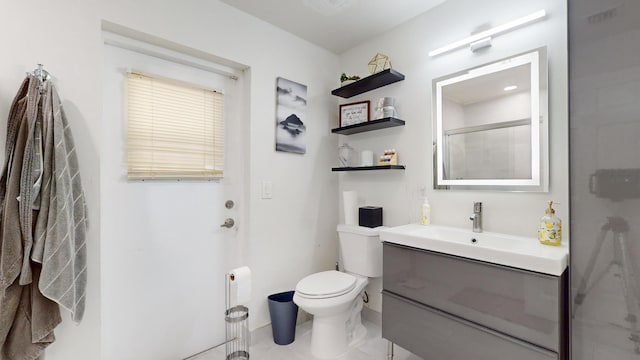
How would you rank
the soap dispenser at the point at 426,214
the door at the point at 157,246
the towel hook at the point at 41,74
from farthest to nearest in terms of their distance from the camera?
the soap dispenser at the point at 426,214 < the door at the point at 157,246 < the towel hook at the point at 41,74

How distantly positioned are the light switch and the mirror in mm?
1249

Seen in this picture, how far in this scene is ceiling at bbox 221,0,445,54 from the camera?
198 cm

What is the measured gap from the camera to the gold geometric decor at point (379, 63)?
2.30 meters

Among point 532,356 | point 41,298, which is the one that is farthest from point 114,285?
point 532,356

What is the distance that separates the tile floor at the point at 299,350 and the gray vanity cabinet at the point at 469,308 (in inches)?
12.8

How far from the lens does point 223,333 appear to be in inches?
82.1

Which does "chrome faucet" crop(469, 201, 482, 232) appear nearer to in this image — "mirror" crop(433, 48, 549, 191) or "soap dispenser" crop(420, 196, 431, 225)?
"mirror" crop(433, 48, 549, 191)

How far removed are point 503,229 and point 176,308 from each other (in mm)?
2167

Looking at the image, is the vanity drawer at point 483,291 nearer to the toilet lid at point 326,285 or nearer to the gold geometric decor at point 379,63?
the toilet lid at point 326,285

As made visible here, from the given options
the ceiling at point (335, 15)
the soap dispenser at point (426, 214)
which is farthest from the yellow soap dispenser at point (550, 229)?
the ceiling at point (335, 15)

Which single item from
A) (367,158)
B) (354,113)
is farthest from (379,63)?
(367,158)

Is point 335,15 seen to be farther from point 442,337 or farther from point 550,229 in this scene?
point 442,337

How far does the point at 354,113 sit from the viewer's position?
2508 millimetres

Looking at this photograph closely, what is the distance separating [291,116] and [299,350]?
1.80 meters
